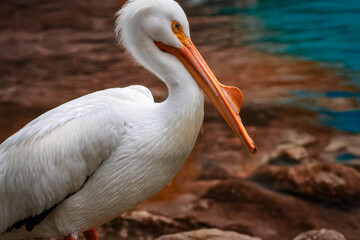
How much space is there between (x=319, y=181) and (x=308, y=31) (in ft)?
8.68

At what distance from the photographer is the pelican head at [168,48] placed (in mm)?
2047

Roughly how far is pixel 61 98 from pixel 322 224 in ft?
10.1

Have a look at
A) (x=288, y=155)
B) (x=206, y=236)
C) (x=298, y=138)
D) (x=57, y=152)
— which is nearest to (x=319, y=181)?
(x=288, y=155)

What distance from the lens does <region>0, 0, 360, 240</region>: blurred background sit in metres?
3.63

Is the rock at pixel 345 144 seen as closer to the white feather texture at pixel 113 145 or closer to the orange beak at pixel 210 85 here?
the orange beak at pixel 210 85

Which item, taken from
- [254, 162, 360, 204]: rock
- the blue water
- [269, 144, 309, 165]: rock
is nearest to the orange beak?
[254, 162, 360, 204]: rock

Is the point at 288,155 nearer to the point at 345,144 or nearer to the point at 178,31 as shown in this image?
the point at 345,144

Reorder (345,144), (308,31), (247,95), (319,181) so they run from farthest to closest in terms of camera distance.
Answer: (308,31), (247,95), (345,144), (319,181)

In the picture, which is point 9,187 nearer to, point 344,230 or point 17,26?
point 344,230

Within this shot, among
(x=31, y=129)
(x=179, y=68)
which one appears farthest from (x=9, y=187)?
(x=179, y=68)

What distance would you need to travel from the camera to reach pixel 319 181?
12.4 feet

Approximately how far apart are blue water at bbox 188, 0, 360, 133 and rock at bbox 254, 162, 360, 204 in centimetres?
90

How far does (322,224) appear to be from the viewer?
3541 millimetres

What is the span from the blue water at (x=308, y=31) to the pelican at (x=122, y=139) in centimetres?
286
